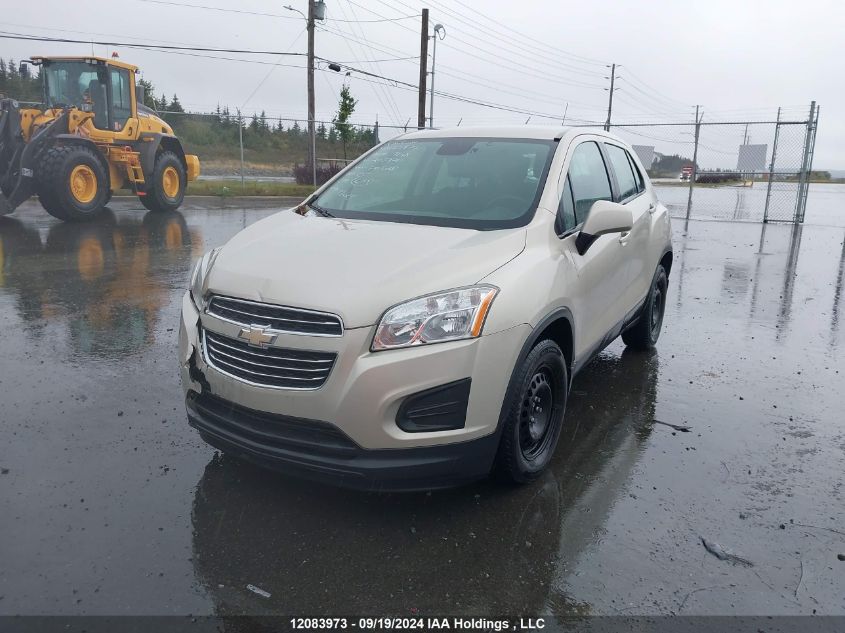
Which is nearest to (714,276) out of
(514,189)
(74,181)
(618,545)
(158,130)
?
(514,189)

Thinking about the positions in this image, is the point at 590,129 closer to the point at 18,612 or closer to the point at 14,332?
the point at 18,612

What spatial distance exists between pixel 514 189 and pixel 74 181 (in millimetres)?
12128

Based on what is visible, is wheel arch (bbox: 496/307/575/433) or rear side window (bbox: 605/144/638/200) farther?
rear side window (bbox: 605/144/638/200)

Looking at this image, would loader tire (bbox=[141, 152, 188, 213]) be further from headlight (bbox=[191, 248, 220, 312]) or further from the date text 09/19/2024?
the date text 09/19/2024

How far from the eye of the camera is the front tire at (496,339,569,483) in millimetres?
3195

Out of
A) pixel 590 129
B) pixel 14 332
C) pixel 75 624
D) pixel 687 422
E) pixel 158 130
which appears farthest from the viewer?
pixel 158 130

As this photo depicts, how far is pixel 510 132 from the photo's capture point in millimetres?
4477

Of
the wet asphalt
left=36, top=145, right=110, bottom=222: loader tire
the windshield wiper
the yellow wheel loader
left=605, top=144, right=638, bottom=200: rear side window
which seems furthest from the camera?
the yellow wheel loader

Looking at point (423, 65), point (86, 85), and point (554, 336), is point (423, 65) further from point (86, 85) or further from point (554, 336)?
point (554, 336)

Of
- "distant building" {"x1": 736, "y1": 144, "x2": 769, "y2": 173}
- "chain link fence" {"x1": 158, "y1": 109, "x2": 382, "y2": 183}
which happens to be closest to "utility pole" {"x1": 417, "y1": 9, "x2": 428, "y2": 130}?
"chain link fence" {"x1": 158, "y1": 109, "x2": 382, "y2": 183}

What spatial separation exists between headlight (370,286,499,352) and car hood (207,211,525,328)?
44 millimetres

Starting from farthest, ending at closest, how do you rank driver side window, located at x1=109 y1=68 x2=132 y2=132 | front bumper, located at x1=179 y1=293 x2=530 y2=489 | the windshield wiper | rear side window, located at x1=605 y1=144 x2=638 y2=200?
1. driver side window, located at x1=109 y1=68 x2=132 y2=132
2. rear side window, located at x1=605 y1=144 x2=638 y2=200
3. the windshield wiper
4. front bumper, located at x1=179 y1=293 x2=530 y2=489

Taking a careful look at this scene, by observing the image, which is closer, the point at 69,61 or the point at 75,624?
the point at 75,624

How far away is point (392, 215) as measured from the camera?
3.94m
